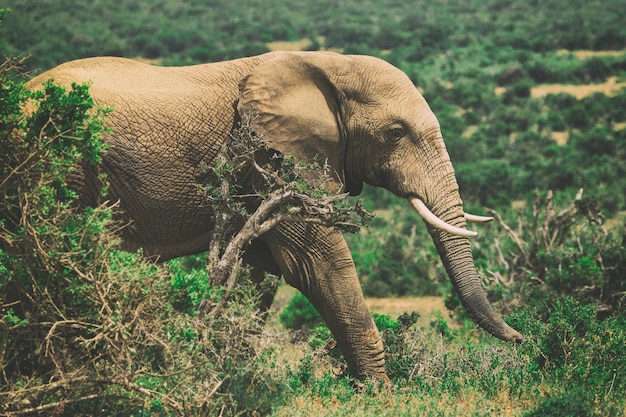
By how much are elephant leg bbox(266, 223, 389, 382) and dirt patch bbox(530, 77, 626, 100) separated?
3294cm

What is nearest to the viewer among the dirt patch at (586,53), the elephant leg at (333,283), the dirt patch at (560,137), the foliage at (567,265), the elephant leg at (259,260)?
the elephant leg at (333,283)

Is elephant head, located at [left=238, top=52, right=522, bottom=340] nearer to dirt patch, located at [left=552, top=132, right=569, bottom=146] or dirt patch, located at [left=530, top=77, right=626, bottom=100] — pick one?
dirt patch, located at [left=552, top=132, right=569, bottom=146]

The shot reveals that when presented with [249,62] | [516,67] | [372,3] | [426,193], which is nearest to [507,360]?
[426,193]

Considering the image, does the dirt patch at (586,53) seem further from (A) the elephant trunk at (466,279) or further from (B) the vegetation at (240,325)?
(A) the elephant trunk at (466,279)

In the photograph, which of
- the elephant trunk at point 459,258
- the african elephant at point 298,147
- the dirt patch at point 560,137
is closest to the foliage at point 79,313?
the african elephant at point 298,147

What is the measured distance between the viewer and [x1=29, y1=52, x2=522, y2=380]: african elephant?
24.4ft

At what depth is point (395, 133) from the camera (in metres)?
7.79

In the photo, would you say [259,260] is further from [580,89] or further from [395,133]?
[580,89]

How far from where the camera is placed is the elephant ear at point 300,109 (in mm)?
7531

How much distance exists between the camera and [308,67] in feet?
25.6

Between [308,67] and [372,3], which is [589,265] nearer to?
[308,67]

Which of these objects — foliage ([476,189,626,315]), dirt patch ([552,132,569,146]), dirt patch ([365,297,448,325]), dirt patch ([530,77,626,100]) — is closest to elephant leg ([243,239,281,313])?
foliage ([476,189,626,315])

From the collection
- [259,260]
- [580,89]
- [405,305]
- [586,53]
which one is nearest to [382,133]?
[259,260]

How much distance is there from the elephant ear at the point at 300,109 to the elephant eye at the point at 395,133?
1.18 feet
